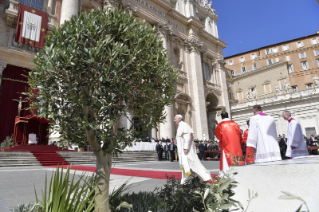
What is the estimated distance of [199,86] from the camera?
2612 cm

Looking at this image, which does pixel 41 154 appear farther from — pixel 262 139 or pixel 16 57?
pixel 262 139

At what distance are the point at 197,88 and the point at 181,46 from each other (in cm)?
570

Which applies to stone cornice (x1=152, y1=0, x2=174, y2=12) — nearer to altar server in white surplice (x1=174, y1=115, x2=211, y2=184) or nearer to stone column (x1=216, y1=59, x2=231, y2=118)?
stone column (x1=216, y1=59, x2=231, y2=118)

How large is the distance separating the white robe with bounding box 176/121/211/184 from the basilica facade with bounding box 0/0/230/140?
12944 millimetres

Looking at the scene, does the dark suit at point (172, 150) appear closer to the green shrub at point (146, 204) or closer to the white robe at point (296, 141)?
the white robe at point (296, 141)

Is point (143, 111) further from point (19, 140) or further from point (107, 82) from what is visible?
point (19, 140)

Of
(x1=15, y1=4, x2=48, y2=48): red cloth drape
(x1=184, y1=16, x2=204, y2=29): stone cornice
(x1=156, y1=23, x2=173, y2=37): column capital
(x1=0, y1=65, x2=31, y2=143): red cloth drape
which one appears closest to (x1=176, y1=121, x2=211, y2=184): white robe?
(x1=0, y1=65, x2=31, y2=143): red cloth drape

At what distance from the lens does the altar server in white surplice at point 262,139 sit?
4531 millimetres

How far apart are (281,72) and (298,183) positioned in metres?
42.0

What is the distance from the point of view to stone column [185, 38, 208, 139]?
81.7ft

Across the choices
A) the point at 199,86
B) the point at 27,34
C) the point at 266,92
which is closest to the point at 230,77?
the point at 266,92

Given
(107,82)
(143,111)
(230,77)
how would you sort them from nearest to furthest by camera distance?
(107,82) < (143,111) < (230,77)

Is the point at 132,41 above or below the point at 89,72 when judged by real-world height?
above

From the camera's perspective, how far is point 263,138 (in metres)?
4.59
